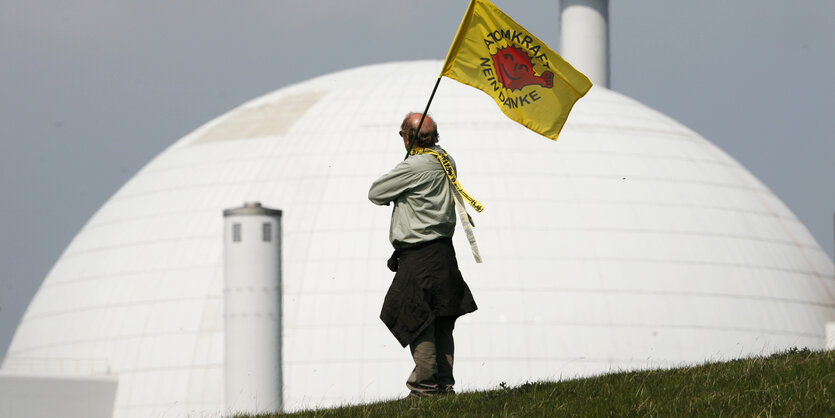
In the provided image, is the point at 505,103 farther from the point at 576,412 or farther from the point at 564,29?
the point at 564,29

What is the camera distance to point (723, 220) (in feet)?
142

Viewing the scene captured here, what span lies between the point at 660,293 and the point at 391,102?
477 inches

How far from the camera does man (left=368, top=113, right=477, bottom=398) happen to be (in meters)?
11.7

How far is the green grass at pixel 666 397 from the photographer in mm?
10886

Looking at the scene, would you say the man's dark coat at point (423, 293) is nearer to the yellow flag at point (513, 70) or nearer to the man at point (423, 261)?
the man at point (423, 261)

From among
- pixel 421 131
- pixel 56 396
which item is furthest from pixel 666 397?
pixel 56 396

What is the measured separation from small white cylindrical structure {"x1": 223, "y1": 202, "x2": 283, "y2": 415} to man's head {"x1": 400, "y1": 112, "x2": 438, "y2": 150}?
23648mm

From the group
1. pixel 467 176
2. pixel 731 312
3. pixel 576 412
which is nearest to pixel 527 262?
pixel 467 176

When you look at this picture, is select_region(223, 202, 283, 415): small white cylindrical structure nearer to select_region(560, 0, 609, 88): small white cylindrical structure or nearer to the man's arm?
the man's arm

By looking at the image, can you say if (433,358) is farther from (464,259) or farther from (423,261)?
(464,259)

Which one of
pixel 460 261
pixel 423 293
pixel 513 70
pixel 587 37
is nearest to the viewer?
pixel 423 293

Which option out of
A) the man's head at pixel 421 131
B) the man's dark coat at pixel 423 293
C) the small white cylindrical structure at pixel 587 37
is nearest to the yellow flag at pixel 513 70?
the man's head at pixel 421 131

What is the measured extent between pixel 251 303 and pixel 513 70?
2217 centimetres

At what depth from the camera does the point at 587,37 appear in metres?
59.2
